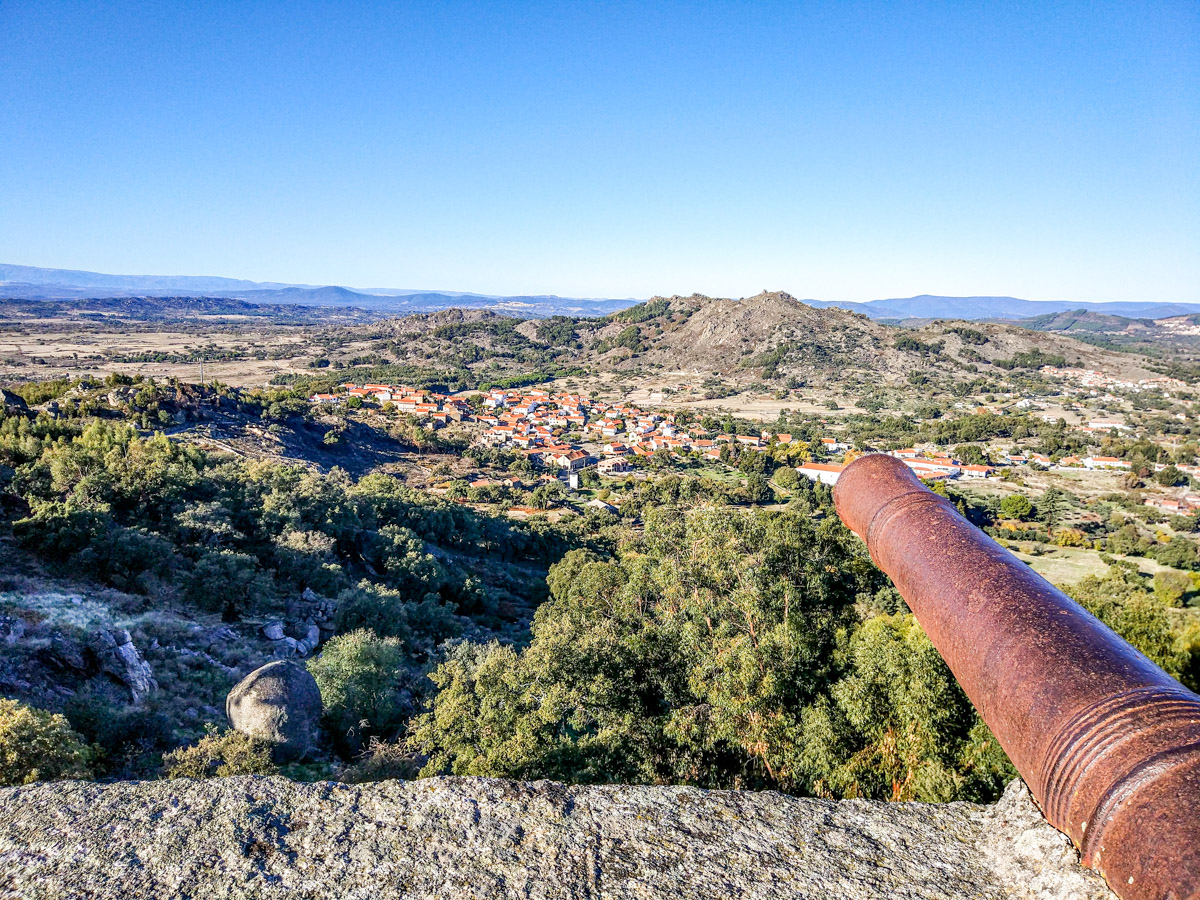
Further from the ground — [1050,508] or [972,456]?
[972,456]

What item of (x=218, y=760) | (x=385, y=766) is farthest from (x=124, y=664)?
(x=385, y=766)

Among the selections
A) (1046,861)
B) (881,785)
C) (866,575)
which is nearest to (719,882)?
(1046,861)

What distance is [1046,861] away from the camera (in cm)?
356

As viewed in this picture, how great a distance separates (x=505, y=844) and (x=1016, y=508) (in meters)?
45.6

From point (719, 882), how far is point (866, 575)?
638 centimetres

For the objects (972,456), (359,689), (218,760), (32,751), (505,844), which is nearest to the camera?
(505,844)

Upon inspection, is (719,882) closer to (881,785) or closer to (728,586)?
(881,785)

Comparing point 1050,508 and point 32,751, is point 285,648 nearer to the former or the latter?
point 32,751

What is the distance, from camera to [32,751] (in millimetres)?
5395

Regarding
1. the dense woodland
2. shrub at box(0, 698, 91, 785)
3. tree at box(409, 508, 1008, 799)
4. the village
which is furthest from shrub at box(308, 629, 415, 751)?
the village

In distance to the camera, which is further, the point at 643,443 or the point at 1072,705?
the point at 643,443

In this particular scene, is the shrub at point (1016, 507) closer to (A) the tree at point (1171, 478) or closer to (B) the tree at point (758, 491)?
(B) the tree at point (758, 491)

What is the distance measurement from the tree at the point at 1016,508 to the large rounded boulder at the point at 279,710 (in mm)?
43749

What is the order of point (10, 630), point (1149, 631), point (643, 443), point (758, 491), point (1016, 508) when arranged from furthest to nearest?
1. point (643, 443)
2. point (758, 491)
3. point (1016, 508)
4. point (10, 630)
5. point (1149, 631)
